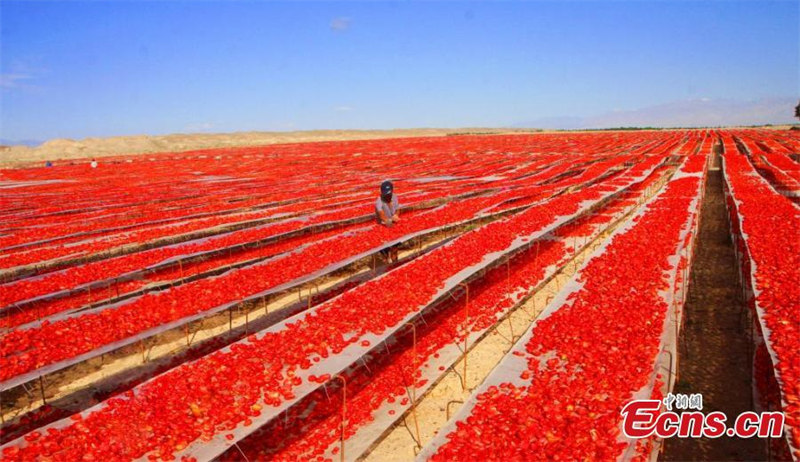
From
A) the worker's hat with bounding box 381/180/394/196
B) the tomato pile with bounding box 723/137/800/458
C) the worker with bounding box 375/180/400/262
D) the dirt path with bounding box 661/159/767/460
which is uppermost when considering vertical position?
the worker's hat with bounding box 381/180/394/196

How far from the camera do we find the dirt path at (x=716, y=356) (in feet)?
17.1

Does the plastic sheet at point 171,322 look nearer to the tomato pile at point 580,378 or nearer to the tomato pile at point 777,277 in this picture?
the tomato pile at point 580,378

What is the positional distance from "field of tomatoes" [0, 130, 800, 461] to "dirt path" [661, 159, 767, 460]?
474 mm

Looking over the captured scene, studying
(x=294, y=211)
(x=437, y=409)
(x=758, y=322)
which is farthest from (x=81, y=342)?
(x=294, y=211)

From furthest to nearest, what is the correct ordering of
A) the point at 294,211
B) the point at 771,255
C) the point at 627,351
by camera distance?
the point at 294,211
the point at 771,255
the point at 627,351

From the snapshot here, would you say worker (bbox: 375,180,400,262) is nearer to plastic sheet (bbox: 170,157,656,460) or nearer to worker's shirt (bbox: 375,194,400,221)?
worker's shirt (bbox: 375,194,400,221)

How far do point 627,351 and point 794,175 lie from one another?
23908 mm

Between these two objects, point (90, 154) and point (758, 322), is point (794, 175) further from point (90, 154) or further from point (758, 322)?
point (90, 154)

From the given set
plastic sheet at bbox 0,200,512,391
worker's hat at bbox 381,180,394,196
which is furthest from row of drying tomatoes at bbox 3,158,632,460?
worker's hat at bbox 381,180,394,196

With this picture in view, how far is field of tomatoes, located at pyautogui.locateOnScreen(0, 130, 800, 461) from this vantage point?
4730mm

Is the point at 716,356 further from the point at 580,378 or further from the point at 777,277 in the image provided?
the point at 580,378

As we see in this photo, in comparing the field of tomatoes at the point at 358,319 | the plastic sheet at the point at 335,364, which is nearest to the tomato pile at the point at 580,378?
the field of tomatoes at the point at 358,319

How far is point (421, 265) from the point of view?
32.7 ft

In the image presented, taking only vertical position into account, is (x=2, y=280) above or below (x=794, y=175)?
below
